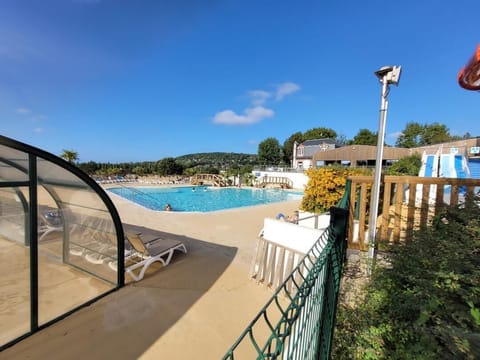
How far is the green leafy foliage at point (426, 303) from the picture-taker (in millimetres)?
1153

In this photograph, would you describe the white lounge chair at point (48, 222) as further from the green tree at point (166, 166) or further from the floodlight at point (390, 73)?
the green tree at point (166, 166)

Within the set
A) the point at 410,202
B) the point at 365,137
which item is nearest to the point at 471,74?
the point at 410,202

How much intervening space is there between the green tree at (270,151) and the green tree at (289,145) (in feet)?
7.67

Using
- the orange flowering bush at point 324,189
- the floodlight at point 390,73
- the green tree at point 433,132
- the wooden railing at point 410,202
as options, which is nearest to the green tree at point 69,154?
the orange flowering bush at point 324,189

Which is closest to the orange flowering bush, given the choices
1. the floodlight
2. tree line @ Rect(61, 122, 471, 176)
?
the floodlight

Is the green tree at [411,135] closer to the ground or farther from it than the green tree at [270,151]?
farther from it

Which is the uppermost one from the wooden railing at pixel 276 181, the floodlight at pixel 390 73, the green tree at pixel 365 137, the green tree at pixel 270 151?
the green tree at pixel 365 137

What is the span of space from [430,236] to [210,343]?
2610mm

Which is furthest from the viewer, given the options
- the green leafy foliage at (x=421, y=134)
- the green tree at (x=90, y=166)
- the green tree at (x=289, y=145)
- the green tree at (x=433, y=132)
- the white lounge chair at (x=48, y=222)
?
the green tree at (x=289, y=145)

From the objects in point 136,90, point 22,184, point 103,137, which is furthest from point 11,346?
Result: point 103,137

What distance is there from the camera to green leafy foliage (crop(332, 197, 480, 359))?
115 cm

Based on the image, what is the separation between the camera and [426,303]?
1.40 m

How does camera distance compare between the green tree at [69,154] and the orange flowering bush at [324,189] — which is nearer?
the orange flowering bush at [324,189]

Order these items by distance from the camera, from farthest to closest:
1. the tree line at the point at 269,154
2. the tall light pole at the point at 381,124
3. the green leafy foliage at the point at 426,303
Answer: the tree line at the point at 269,154
the tall light pole at the point at 381,124
the green leafy foliage at the point at 426,303
